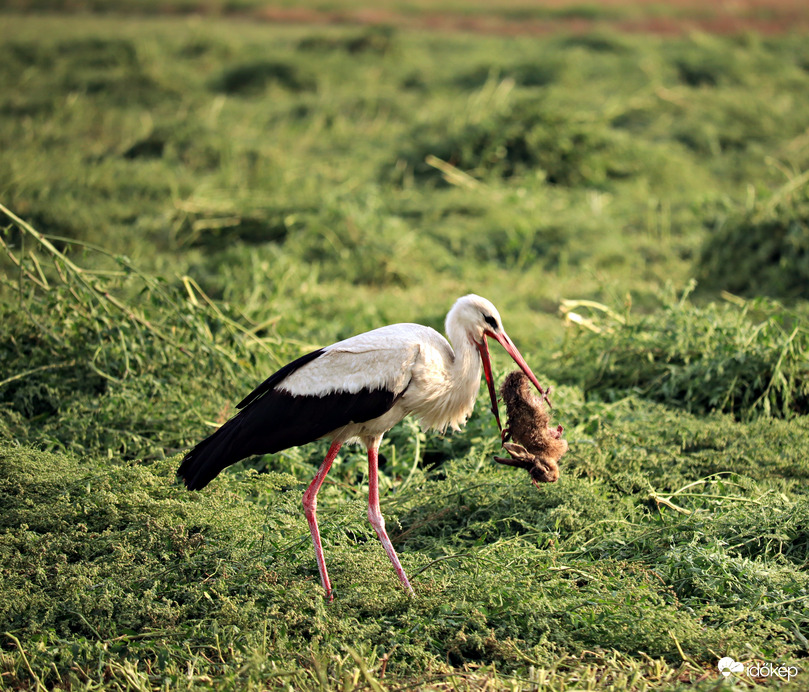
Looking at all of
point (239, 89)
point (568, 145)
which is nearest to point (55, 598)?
point (568, 145)

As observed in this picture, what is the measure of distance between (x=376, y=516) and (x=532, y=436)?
2.37 ft

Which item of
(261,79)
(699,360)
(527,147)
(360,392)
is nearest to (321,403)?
(360,392)

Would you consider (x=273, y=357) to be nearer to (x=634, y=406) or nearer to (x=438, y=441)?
(x=438, y=441)

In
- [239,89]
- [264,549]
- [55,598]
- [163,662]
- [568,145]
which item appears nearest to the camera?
[163,662]

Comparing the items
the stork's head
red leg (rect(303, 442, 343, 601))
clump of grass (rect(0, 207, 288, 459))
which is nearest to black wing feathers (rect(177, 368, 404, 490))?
red leg (rect(303, 442, 343, 601))

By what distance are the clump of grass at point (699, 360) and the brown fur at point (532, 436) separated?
1506 mm

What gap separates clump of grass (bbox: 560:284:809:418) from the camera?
16.2ft

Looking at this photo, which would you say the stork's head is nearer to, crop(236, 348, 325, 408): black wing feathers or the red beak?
the red beak

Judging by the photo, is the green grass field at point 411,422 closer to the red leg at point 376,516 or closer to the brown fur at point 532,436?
the red leg at point 376,516

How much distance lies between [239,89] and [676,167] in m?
7.45

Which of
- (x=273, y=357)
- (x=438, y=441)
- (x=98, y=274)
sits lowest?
(x=438, y=441)

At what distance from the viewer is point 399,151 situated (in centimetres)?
1064

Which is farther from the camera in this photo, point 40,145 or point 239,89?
point 239,89

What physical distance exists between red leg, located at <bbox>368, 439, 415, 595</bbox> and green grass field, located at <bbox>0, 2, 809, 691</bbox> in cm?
8
